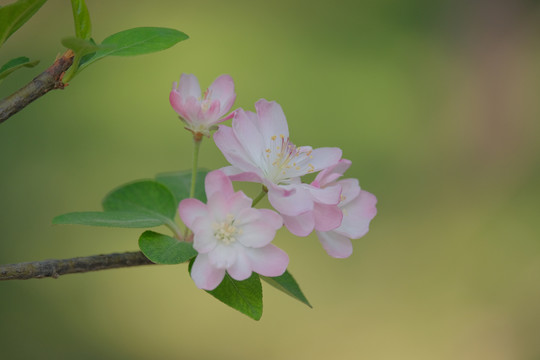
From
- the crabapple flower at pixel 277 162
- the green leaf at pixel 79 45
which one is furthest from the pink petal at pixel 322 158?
the green leaf at pixel 79 45

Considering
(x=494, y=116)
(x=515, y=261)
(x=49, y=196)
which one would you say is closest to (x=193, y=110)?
(x=49, y=196)

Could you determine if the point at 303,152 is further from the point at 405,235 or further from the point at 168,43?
the point at 405,235

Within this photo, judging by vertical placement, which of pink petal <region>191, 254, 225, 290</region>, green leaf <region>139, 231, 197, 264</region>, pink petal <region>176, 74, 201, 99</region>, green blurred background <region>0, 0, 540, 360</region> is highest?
pink petal <region>176, 74, 201, 99</region>

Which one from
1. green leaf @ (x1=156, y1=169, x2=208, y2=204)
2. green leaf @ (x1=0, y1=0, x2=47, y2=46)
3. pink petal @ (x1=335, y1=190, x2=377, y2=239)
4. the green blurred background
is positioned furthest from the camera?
the green blurred background

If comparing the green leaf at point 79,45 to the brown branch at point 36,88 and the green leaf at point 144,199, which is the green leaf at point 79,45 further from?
the green leaf at point 144,199

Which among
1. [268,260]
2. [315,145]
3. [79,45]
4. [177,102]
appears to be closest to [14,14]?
[79,45]

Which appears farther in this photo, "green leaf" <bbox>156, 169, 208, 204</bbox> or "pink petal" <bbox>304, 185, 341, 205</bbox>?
"green leaf" <bbox>156, 169, 208, 204</bbox>

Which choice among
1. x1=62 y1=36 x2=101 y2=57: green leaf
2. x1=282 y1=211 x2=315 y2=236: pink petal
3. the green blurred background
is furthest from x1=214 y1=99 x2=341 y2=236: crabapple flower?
the green blurred background

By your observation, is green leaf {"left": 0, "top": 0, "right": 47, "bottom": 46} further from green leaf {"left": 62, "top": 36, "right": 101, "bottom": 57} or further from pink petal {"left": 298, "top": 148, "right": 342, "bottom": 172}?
pink petal {"left": 298, "top": 148, "right": 342, "bottom": 172}
